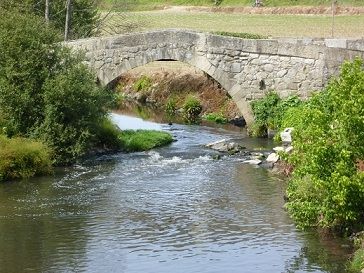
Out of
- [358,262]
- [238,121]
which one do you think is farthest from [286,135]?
[358,262]

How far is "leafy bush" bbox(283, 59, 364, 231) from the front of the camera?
19172mm

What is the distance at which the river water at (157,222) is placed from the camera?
1925 centimetres

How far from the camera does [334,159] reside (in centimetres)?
1970

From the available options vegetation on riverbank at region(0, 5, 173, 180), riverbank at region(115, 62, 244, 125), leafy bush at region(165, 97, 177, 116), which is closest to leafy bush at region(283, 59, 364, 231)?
vegetation on riverbank at region(0, 5, 173, 180)

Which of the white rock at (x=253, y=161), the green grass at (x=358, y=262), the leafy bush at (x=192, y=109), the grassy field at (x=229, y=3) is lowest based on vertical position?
the green grass at (x=358, y=262)

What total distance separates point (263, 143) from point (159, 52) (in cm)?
545

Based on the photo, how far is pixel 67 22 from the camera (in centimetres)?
4075

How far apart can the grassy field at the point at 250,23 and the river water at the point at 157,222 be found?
63.6ft

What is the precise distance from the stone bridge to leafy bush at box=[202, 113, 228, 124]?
3.02 metres

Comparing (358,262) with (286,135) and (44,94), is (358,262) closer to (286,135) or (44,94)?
(286,135)

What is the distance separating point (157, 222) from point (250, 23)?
3435 cm

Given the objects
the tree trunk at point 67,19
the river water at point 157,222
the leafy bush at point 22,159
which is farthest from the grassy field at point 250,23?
the river water at point 157,222

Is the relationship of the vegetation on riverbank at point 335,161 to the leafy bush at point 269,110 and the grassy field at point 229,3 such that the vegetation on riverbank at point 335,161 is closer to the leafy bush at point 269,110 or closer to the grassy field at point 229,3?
the leafy bush at point 269,110

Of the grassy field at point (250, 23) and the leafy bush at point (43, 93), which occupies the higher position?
the grassy field at point (250, 23)
